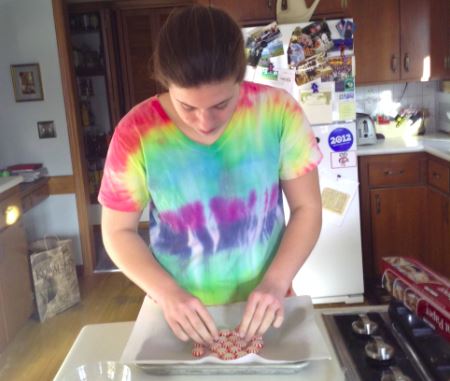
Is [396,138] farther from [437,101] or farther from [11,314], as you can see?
[11,314]

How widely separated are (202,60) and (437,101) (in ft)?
9.87

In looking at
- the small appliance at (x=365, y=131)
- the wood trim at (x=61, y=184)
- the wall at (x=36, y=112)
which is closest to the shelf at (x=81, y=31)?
the wall at (x=36, y=112)

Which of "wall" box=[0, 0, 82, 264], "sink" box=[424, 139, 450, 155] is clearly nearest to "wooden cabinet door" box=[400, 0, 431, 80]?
"sink" box=[424, 139, 450, 155]

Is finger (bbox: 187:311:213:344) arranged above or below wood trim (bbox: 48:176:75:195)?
above

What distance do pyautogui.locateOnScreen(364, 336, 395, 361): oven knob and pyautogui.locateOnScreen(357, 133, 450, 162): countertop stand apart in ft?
6.65

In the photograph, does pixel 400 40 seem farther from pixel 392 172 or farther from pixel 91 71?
pixel 91 71

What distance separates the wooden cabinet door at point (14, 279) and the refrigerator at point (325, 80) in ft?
4.67

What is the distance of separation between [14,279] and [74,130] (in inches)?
45.3

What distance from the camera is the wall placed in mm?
3309

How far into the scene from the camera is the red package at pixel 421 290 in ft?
2.51

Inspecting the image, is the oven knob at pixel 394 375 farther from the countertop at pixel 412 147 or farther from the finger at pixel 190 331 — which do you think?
the countertop at pixel 412 147

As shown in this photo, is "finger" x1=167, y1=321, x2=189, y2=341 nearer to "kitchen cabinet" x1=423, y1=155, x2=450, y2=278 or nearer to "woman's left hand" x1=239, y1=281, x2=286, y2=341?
"woman's left hand" x1=239, y1=281, x2=286, y2=341

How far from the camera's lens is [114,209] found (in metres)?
0.94

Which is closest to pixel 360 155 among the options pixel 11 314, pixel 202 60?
pixel 11 314
